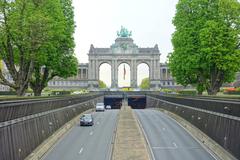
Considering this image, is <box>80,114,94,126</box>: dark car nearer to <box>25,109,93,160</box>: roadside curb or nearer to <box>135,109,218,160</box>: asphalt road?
<box>25,109,93,160</box>: roadside curb

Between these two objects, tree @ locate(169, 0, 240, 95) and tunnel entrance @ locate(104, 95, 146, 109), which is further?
tunnel entrance @ locate(104, 95, 146, 109)

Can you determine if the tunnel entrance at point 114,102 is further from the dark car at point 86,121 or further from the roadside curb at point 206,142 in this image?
the roadside curb at point 206,142

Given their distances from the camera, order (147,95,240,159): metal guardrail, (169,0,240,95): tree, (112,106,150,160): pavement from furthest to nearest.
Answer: (169,0,240,95): tree
(112,106,150,160): pavement
(147,95,240,159): metal guardrail

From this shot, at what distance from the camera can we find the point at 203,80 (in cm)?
6228

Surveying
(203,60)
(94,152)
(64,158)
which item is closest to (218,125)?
(94,152)

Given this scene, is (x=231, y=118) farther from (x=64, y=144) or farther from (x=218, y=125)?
(x=64, y=144)

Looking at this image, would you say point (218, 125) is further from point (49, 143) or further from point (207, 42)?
point (207, 42)

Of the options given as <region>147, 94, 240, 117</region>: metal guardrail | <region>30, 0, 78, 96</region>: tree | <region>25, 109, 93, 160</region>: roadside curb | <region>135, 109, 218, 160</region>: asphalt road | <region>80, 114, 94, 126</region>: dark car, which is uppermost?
<region>30, 0, 78, 96</region>: tree

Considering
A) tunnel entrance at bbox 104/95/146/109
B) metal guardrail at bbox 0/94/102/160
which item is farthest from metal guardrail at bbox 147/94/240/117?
tunnel entrance at bbox 104/95/146/109

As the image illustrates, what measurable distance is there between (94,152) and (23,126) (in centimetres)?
664

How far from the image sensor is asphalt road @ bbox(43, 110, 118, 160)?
31.2m

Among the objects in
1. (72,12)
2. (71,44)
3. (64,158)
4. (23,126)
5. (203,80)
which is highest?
(72,12)

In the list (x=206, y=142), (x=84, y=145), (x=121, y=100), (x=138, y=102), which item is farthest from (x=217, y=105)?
(x=138, y=102)

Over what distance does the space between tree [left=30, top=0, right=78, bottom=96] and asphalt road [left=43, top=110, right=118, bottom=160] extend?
13.6 meters
